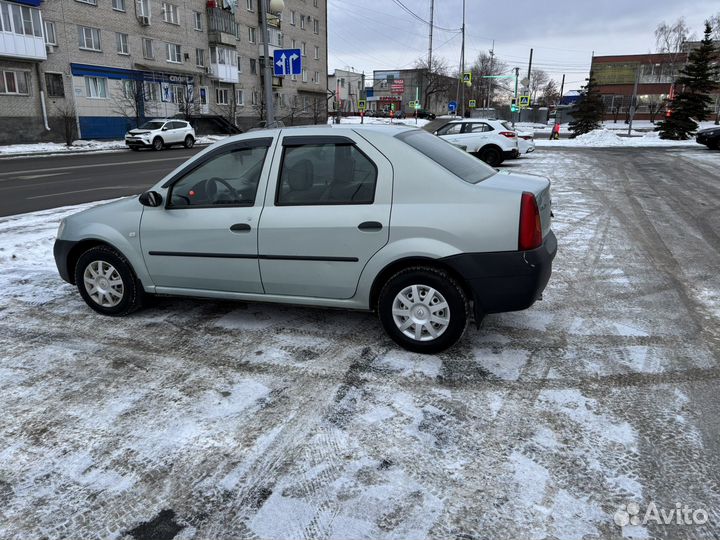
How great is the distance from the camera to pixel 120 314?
508cm

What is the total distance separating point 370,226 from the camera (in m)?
4.04

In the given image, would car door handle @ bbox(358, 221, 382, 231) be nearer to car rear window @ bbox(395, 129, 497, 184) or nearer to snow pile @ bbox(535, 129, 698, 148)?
car rear window @ bbox(395, 129, 497, 184)

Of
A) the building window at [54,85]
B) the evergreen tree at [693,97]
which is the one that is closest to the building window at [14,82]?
the building window at [54,85]

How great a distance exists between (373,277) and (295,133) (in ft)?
4.55

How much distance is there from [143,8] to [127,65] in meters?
4.62

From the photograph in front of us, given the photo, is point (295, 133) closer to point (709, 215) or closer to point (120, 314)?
point (120, 314)

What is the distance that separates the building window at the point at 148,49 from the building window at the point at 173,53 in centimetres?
164

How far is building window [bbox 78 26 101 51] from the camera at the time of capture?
3472 cm

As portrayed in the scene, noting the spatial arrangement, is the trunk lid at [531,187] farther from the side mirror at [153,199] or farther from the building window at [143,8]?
the building window at [143,8]

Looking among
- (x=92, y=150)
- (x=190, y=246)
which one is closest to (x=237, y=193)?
(x=190, y=246)

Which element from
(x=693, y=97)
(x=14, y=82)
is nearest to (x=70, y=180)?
(x=14, y=82)

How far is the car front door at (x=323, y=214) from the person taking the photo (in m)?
4.09

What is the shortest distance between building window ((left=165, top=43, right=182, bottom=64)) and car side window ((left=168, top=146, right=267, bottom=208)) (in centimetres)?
4275

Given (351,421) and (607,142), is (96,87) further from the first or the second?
(351,421)
